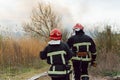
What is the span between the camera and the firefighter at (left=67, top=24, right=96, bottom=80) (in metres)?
11.4

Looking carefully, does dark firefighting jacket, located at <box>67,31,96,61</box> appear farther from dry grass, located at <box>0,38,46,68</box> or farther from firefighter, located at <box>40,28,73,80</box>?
dry grass, located at <box>0,38,46,68</box>

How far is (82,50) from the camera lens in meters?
11.4

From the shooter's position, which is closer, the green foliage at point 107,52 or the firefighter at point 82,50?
the firefighter at point 82,50

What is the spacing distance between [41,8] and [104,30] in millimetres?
27264

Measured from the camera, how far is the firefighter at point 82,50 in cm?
1142

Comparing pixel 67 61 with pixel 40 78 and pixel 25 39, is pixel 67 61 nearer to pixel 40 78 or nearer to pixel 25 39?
pixel 40 78

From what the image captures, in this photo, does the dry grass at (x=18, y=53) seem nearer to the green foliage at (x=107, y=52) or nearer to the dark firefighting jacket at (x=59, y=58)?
the green foliage at (x=107, y=52)

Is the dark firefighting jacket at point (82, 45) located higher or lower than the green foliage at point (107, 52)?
higher

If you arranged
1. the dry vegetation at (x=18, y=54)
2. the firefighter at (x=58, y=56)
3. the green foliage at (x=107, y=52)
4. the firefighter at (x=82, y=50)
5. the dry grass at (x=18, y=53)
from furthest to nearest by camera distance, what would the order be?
the dry grass at (x=18, y=53) < the dry vegetation at (x=18, y=54) < the green foliage at (x=107, y=52) < the firefighter at (x=82, y=50) < the firefighter at (x=58, y=56)

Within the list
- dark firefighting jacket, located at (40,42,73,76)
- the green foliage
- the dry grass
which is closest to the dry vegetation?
the dry grass

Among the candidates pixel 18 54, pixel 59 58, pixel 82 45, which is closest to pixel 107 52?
pixel 18 54

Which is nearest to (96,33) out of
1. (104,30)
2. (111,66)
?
(104,30)

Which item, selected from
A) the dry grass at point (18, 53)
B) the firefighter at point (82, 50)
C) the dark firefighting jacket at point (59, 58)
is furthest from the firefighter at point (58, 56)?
the dry grass at point (18, 53)

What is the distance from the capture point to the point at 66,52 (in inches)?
374
